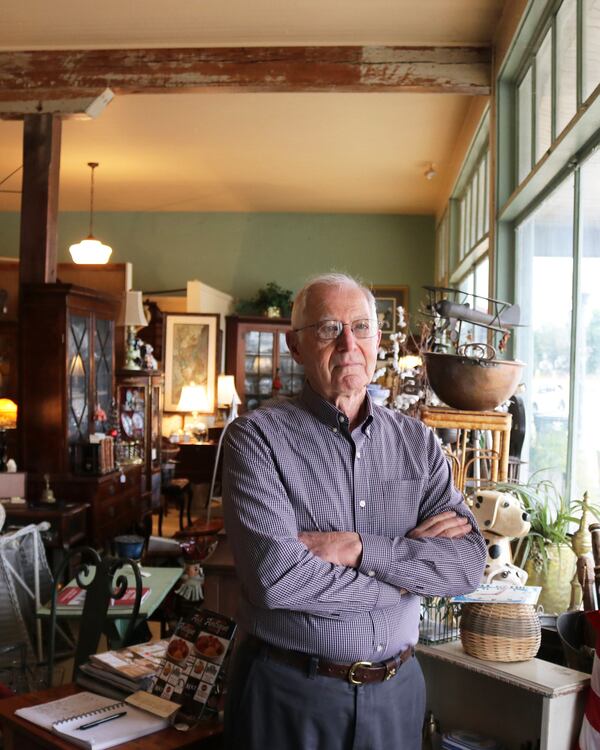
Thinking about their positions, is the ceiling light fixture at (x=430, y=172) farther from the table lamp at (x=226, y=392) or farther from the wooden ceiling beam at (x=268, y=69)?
the table lamp at (x=226, y=392)

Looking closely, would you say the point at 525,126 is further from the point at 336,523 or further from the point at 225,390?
the point at 225,390

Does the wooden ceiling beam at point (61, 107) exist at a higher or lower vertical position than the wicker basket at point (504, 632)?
higher

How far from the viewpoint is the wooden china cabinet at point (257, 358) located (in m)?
11.9

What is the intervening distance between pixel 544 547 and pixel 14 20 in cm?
524

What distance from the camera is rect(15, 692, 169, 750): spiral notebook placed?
6.97ft

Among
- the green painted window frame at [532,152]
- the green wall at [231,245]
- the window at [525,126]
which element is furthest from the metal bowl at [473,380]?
the green wall at [231,245]

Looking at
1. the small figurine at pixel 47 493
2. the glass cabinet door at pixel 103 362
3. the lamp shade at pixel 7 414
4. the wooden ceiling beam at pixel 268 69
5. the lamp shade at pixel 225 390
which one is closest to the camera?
the wooden ceiling beam at pixel 268 69

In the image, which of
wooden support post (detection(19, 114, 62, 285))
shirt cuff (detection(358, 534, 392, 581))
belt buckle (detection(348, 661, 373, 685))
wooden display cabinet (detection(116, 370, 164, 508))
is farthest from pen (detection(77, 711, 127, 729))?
wooden display cabinet (detection(116, 370, 164, 508))

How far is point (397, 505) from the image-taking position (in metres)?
2.12

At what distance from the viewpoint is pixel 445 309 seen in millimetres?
3201

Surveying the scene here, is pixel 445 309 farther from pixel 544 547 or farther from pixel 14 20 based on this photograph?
pixel 14 20

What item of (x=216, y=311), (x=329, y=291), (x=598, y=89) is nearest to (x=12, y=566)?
(x=329, y=291)

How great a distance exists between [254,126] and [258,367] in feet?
15.2

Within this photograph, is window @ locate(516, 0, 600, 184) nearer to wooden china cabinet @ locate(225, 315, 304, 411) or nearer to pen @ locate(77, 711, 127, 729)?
pen @ locate(77, 711, 127, 729)
